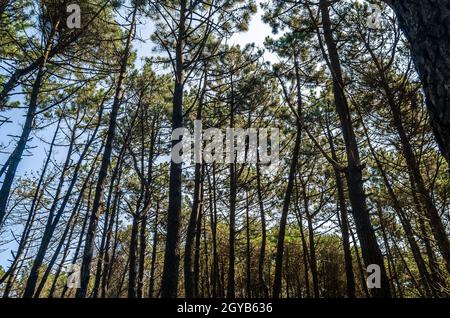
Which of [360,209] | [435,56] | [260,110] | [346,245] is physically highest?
[260,110]

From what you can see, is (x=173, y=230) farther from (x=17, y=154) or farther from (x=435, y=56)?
(x=435, y=56)

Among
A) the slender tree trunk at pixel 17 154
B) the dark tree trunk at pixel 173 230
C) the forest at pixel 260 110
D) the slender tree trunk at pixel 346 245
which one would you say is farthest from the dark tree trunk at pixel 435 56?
the slender tree trunk at pixel 346 245

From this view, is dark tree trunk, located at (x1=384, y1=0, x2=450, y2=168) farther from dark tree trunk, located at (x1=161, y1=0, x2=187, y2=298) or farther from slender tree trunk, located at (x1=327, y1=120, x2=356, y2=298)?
slender tree trunk, located at (x1=327, y1=120, x2=356, y2=298)

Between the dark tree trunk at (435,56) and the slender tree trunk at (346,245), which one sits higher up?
the slender tree trunk at (346,245)

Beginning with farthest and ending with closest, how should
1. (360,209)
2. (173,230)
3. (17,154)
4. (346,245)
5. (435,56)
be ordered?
(346,245) < (17,154) < (173,230) < (360,209) < (435,56)

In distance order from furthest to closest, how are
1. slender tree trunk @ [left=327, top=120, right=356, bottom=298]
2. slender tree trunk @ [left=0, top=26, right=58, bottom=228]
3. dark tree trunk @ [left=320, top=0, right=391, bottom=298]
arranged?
1. slender tree trunk @ [left=327, top=120, right=356, bottom=298]
2. slender tree trunk @ [left=0, top=26, right=58, bottom=228]
3. dark tree trunk @ [left=320, top=0, right=391, bottom=298]

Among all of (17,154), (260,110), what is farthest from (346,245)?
(17,154)

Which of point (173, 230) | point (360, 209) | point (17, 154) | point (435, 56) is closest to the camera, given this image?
point (435, 56)

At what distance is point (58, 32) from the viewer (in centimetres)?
652

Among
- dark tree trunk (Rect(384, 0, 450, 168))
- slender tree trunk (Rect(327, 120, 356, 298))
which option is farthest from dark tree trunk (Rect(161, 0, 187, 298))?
slender tree trunk (Rect(327, 120, 356, 298))

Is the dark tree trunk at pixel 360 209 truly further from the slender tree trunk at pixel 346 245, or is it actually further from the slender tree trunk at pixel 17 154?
the slender tree trunk at pixel 17 154

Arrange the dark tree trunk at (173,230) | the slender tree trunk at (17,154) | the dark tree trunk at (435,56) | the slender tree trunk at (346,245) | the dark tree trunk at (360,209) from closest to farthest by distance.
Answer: the dark tree trunk at (435,56), the dark tree trunk at (360,209), the dark tree trunk at (173,230), the slender tree trunk at (17,154), the slender tree trunk at (346,245)

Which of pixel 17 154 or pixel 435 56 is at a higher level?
pixel 17 154

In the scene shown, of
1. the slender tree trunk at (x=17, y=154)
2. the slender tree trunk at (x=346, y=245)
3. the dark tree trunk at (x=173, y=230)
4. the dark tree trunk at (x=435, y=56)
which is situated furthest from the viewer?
the slender tree trunk at (x=346, y=245)
